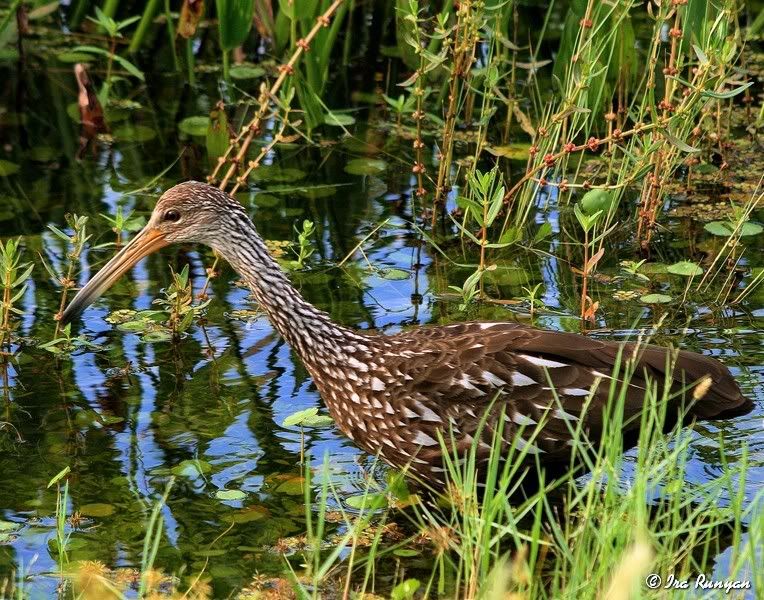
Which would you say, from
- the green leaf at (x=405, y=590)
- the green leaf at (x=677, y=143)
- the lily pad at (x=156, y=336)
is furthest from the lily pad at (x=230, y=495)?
the green leaf at (x=677, y=143)

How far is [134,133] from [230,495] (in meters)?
4.57

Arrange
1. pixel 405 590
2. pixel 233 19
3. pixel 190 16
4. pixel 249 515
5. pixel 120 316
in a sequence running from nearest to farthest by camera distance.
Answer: pixel 405 590
pixel 249 515
pixel 120 316
pixel 233 19
pixel 190 16

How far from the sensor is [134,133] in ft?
31.3

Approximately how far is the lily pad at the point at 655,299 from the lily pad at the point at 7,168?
4169 millimetres

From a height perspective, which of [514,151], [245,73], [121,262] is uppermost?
[245,73]

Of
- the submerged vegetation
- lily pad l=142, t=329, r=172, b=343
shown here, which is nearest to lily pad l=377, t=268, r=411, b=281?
the submerged vegetation

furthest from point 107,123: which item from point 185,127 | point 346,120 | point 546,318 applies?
point 546,318

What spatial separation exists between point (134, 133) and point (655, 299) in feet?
13.4

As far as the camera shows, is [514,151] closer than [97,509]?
No

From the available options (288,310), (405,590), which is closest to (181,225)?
(288,310)

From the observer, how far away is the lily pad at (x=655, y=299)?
714 cm

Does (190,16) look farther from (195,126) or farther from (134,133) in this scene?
(134,133)

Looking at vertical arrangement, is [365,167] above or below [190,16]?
below
